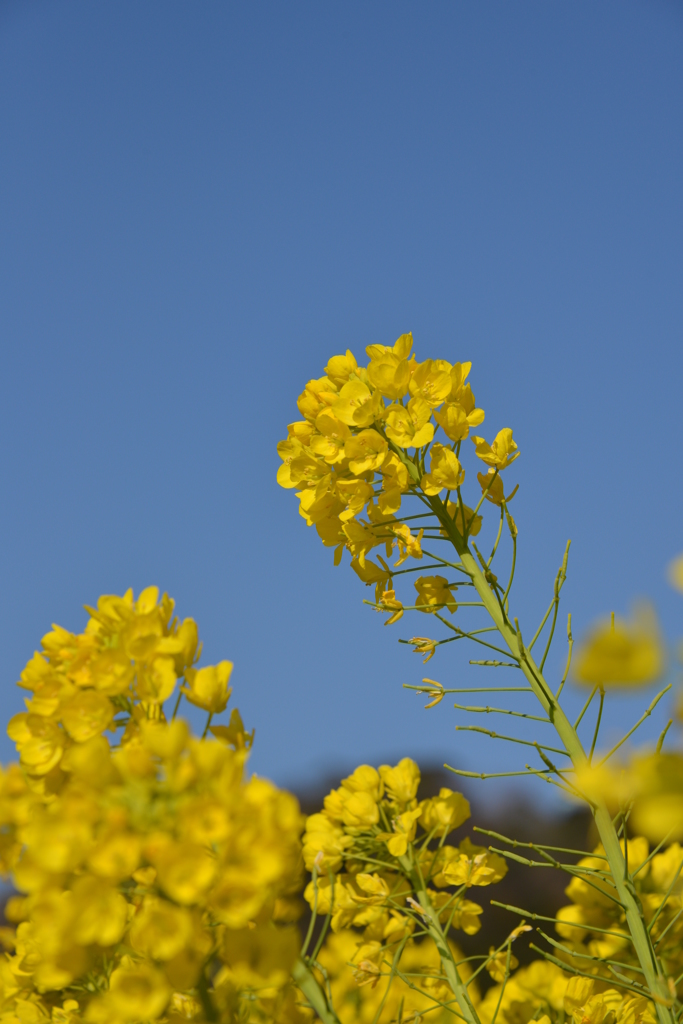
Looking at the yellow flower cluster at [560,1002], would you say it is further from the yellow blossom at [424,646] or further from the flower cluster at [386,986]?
the yellow blossom at [424,646]

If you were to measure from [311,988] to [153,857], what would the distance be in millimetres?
637

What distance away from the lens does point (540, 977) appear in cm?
334

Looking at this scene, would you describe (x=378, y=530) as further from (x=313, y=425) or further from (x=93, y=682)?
(x=93, y=682)

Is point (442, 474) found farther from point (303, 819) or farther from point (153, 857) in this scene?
point (153, 857)

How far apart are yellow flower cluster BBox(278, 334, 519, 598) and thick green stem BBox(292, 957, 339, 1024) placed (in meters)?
1.44

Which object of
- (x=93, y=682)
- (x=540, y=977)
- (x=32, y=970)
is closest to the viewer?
(x=93, y=682)

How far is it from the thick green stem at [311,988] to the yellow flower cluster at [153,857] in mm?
38

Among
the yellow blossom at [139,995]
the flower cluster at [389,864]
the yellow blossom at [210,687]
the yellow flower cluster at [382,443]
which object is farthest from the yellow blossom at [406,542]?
the yellow blossom at [139,995]

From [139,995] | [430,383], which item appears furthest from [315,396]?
[139,995]

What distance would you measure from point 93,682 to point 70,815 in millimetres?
394

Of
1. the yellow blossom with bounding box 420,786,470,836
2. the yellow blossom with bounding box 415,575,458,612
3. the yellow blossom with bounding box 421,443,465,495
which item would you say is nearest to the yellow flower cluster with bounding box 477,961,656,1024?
the yellow blossom with bounding box 420,786,470,836

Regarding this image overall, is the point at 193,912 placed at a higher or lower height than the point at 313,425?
lower

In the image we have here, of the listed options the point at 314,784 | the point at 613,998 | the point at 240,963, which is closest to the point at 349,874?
the point at 613,998

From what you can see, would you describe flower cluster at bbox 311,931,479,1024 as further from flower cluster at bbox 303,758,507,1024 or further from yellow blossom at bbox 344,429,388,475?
yellow blossom at bbox 344,429,388,475
